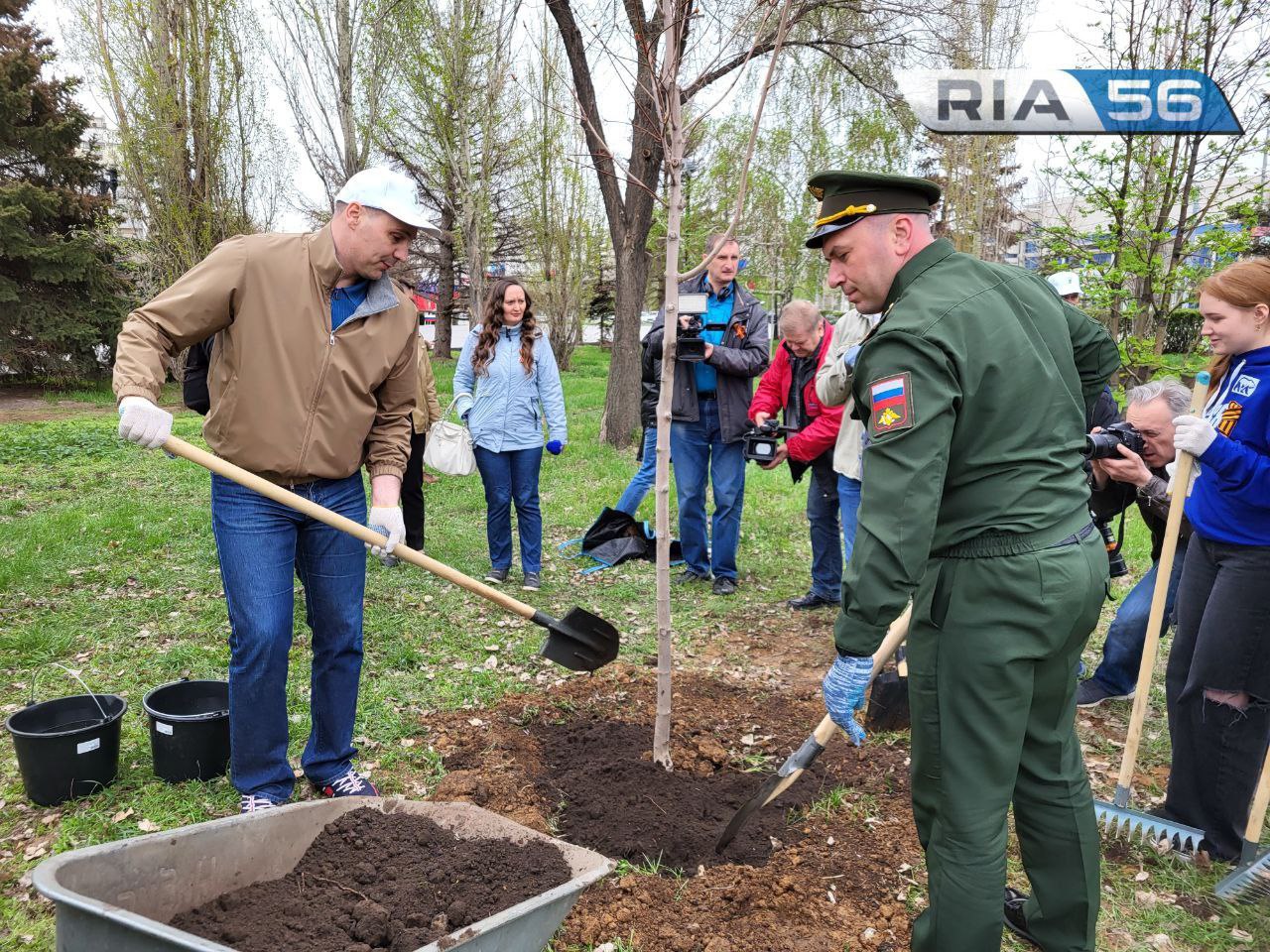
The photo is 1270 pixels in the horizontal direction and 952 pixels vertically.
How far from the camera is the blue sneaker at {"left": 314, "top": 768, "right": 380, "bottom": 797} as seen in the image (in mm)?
3422

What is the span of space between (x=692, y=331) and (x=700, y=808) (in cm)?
371

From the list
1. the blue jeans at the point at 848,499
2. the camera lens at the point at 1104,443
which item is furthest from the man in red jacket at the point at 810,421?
the camera lens at the point at 1104,443

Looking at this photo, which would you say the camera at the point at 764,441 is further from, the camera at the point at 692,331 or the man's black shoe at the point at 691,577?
the man's black shoe at the point at 691,577

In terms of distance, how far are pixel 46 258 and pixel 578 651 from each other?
57.2 feet

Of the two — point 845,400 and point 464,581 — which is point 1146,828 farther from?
point 464,581

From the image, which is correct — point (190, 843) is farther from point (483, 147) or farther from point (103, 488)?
point (483, 147)

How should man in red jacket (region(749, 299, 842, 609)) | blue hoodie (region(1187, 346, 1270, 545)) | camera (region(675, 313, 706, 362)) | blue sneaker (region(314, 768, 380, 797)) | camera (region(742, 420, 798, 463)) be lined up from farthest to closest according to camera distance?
camera (region(675, 313, 706, 362)), camera (region(742, 420, 798, 463)), man in red jacket (region(749, 299, 842, 609)), blue sneaker (region(314, 768, 380, 797)), blue hoodie (region(1187, 346, 1270, 545))

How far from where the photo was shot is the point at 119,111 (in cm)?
1647

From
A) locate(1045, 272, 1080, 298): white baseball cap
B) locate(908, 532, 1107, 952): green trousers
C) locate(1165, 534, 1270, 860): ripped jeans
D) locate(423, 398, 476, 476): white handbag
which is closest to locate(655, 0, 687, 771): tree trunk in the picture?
locate(908, 532, 1107, 952): green trousers

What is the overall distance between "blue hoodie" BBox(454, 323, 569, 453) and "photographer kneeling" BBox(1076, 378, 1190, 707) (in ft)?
11.9

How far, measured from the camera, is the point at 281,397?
3.03 metres

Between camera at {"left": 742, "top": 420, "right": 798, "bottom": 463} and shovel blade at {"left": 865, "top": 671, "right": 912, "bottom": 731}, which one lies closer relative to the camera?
shovel blade at {"left": 865, "top": 671, "right": 912, "bottom": 731}

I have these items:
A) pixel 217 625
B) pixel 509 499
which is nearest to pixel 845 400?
pixel 509 499

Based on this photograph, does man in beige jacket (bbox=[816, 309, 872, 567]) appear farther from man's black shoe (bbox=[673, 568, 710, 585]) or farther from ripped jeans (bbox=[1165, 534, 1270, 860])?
ripped jeans (bbox=[1165, 534, 1270, 860])
